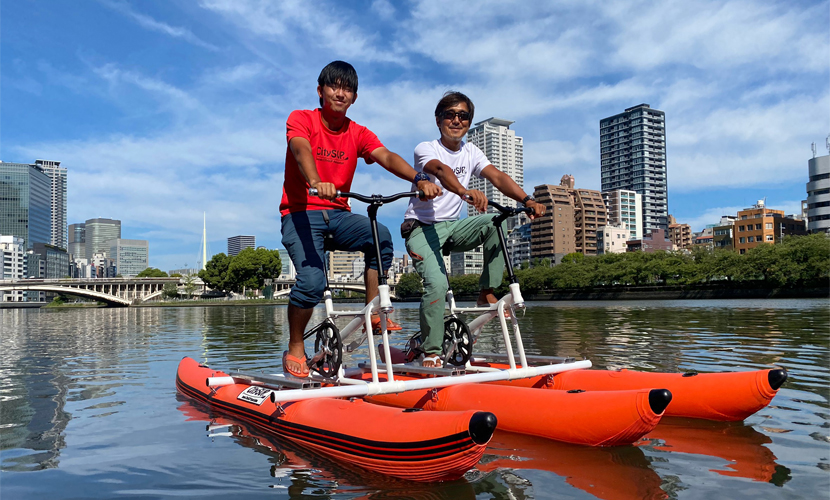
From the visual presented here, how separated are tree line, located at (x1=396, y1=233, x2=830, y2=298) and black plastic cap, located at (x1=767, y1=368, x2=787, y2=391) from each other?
1698 inches

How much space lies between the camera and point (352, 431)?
13.9ft

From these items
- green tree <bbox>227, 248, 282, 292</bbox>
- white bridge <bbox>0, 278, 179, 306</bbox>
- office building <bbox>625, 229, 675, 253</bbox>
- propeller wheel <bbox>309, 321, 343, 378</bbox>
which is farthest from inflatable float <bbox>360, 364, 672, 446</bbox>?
office building <bbox>625, 229, 675, 253</bbox>

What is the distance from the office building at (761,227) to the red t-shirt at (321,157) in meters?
127

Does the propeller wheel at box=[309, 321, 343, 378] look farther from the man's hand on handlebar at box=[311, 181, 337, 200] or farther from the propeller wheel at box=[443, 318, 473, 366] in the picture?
the man's hand on handlebar at box=[311, 181, 337, 200]

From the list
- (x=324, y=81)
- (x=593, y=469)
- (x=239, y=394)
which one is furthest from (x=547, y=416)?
(x=324, y=81)

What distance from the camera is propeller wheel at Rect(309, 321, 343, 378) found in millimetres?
5617

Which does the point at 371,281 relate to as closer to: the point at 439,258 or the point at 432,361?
the point at 439,258

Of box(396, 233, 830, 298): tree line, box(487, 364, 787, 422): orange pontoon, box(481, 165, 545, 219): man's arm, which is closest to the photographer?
box(487, 364, 787, 422): orange pontoon

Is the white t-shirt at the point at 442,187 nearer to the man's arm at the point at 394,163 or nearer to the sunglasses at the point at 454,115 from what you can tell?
the sunglasses at the point at 454,115

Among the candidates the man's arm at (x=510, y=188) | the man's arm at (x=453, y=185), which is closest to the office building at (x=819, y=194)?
the man's arm at (x=510, y=188)

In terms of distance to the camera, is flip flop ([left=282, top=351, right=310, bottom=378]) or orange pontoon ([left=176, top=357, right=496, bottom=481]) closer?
orange pontoon ([left=176, top=357, right=496, bottom=481])

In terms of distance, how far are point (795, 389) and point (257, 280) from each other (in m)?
121

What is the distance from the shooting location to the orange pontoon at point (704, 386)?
4.91 metres

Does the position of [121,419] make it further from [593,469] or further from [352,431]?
[593,469]
